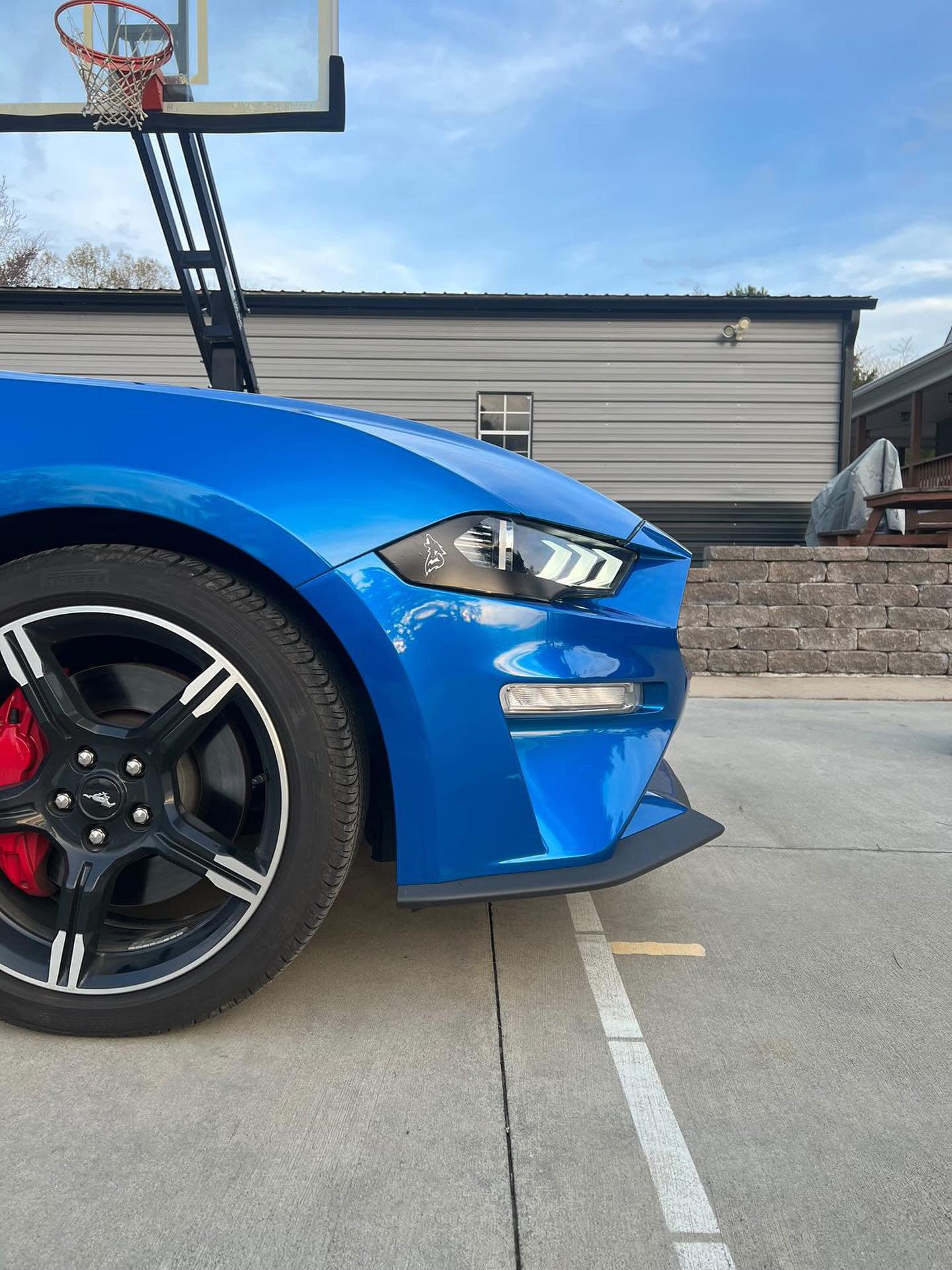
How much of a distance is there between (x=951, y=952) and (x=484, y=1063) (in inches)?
51.1

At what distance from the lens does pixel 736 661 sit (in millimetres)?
6410

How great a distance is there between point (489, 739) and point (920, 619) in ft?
20.0

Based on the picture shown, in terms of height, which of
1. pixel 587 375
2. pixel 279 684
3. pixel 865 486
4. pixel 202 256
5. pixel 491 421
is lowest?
pixel 279 684

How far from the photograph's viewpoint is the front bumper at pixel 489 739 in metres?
1.43

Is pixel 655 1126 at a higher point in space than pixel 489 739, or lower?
lower

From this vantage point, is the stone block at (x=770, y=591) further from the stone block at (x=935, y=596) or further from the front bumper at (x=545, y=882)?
the front bumper at (x=545, y=882)

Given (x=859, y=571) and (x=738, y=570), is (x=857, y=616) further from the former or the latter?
Result: (x=738, y=570)

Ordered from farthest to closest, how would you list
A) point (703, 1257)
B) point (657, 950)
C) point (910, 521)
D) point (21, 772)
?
point (910, 521) → point (657, 950) → point (21, 772) → point (703, 1257)

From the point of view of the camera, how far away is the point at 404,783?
147 centimetres

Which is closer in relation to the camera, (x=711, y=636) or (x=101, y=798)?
(x=101, y=798)

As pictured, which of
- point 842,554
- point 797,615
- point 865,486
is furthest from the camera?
point 865,486

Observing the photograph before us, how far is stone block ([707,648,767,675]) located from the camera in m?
6.39

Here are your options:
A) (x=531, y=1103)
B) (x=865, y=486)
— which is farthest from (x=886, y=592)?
(x=531, y=1103)

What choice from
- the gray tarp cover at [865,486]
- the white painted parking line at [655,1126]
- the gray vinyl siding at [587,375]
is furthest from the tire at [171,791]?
the gray vinyl siding at [587,375]
